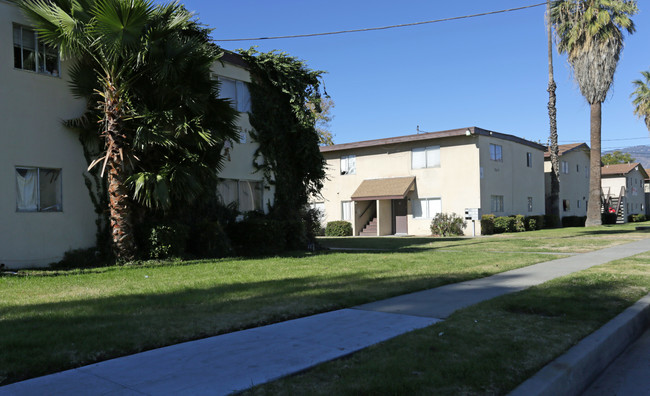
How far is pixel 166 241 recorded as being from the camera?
13242 mm

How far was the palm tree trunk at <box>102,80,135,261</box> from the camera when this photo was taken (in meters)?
12.4

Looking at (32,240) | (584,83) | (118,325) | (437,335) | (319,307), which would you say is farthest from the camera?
(584,83)

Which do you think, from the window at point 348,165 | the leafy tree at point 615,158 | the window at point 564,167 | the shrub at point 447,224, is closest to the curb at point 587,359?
the shrub at point 447,224

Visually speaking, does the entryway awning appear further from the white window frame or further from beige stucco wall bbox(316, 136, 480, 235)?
the white window frame

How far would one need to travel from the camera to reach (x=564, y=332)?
575 centimetres

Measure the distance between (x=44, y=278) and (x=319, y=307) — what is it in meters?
6.40

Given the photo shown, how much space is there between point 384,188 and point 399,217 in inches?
90.9

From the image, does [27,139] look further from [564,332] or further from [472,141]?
[472,141]

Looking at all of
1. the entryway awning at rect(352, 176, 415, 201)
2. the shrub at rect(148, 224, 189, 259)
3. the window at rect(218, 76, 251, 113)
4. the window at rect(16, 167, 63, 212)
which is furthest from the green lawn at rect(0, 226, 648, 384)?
the entryway awning at rect(352, 176, 415, 201)

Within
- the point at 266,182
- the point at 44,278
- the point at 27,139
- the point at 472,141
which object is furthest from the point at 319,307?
the point at 472,141

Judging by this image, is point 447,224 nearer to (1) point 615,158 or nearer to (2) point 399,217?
(2) point 399,217

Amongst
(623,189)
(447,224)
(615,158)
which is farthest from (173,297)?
(615,158)

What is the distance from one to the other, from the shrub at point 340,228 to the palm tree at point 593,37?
16.9 meters

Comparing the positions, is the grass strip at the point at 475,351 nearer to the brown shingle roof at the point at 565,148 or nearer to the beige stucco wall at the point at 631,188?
the brown shingle roof at the point at 565,148
